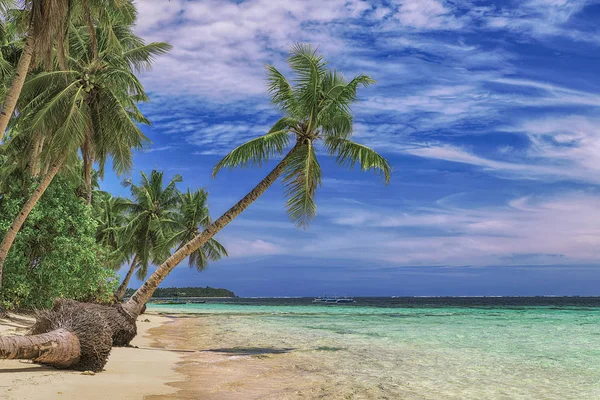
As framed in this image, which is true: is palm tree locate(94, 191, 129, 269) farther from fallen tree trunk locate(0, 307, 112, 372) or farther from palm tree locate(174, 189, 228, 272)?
fallen tree trunk locate(0, 307, 112, 372)

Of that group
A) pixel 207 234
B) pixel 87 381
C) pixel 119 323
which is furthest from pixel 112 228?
pixel 87 381

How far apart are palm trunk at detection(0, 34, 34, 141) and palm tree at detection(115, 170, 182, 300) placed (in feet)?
76.3

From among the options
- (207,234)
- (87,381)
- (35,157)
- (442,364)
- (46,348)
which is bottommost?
(442,364)

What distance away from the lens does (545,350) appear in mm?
16391

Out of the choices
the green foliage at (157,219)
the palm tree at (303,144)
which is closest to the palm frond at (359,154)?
the palm tree at (303,144)

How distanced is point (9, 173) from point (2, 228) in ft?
12.0

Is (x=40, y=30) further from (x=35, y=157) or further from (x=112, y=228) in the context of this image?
(x=112, y=228)

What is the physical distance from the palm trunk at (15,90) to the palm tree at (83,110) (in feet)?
11.5

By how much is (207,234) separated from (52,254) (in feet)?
25.4

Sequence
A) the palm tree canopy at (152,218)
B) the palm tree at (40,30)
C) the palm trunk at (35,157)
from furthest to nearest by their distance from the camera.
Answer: the palm tree canopy at (152,218) < the palm trunk at (35,157) < the palm tree at (40,30)

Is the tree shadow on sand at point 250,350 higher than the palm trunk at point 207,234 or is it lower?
lower

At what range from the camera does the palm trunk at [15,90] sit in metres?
11.6

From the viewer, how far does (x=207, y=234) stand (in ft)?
54.3

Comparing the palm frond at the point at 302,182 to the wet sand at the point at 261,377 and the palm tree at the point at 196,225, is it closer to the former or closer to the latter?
the wet sand at the point at 261,377
